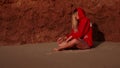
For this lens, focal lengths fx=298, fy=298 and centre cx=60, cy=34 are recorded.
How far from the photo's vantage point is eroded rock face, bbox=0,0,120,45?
758 centimetres

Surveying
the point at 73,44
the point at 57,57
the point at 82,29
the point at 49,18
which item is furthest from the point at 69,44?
the point at 49,18

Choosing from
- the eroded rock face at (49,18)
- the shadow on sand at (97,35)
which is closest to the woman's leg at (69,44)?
the eroded rock face at (49,18)

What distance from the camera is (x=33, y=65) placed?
498 cm

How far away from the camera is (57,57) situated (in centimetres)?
561

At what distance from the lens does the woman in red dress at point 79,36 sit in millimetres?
6363

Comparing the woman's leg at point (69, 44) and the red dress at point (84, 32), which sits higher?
the red dress at point (84, 32)

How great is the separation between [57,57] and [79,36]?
1.14 metres

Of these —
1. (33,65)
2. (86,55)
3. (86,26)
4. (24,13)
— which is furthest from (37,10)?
(33,65)

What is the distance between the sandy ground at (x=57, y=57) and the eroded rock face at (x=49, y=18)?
745 mm

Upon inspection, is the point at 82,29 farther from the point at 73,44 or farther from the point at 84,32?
the point at 73,44

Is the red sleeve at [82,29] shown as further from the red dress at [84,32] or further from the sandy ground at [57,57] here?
the sandy ground at [57,57]

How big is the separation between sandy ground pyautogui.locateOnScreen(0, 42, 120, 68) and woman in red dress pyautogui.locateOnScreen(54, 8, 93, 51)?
17 centimetres

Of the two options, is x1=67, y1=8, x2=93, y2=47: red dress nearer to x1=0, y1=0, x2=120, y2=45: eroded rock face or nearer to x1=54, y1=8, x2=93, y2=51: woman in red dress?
x1=54, y1=8, x2=93, y2=51: woman in red dress

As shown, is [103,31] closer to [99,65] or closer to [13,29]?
[13,29]
